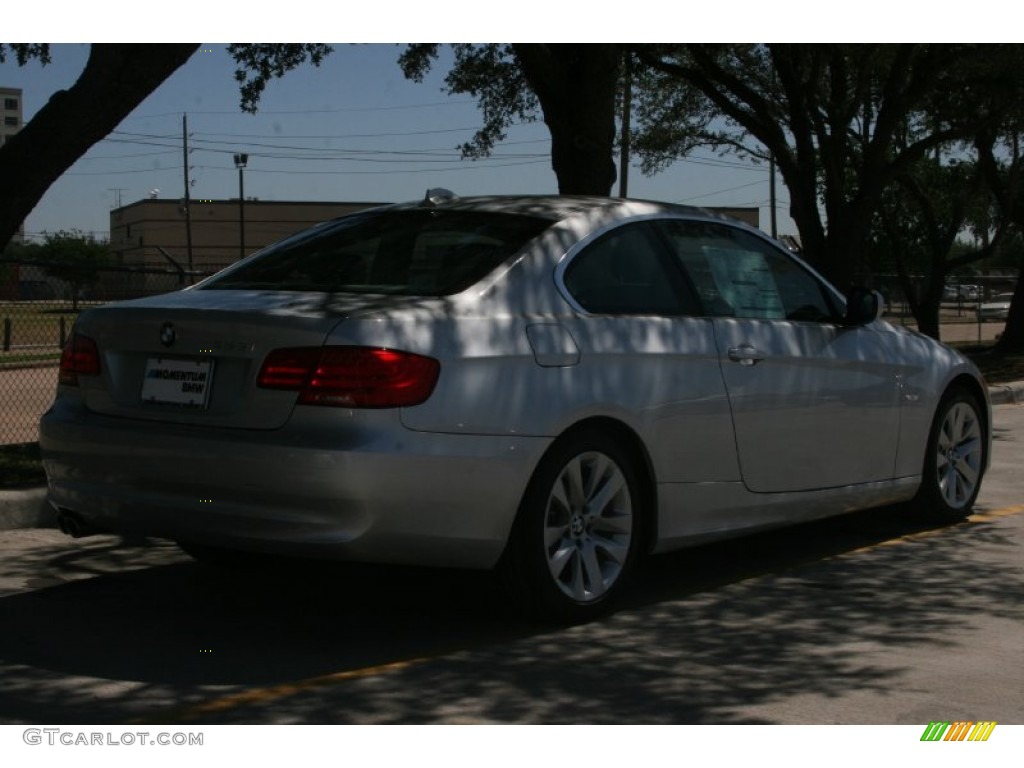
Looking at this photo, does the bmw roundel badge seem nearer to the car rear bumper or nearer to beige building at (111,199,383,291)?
the car rear bumper

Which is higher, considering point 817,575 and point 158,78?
point 158,78

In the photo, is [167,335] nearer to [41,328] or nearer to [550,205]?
[550,205]

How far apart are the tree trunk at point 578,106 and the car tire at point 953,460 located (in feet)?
17.4

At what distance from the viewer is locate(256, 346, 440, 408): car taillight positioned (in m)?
5.11

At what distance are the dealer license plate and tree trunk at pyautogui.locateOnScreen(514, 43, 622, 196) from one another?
7652 mm

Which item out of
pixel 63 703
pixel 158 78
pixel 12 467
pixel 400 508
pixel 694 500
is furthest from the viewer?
pixel 158 78

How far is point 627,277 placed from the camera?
20.4 ft

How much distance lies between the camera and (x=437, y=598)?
6.25 meters

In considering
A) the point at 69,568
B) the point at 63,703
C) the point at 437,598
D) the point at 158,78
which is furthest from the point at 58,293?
the point at 63,703

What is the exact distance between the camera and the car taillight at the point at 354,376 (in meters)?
5.11

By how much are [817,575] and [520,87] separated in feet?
43.2

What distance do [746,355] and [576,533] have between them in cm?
126

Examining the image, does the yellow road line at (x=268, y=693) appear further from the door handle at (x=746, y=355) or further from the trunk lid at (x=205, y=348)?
the door handle at (x=746, y=355)

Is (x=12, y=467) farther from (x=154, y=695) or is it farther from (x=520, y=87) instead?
(x=520, y=87)
